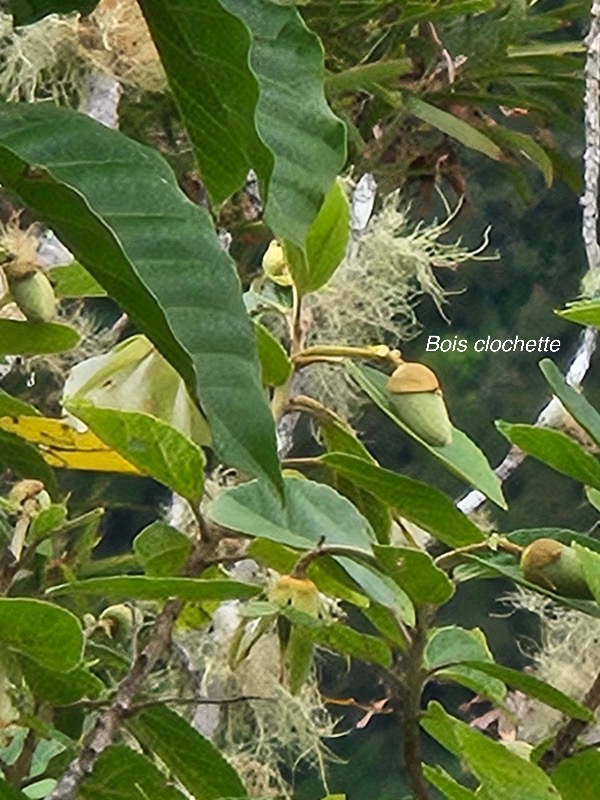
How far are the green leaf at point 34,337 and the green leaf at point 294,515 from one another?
122 millimetres

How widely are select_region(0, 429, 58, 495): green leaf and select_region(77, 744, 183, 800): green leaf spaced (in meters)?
0.12

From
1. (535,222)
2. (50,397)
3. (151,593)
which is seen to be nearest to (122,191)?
(151,593)

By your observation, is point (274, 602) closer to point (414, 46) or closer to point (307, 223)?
point (307, 223)

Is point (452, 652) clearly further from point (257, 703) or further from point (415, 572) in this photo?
point (257, 703)

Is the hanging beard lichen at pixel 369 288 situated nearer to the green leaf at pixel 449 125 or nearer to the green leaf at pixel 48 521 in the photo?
the green leaf at pixel 449 125

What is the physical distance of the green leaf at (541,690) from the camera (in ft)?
1.59

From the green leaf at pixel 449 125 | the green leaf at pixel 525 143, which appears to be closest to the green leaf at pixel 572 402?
the green leaf at pixel 449 125

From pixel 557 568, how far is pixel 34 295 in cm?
Answer: 22

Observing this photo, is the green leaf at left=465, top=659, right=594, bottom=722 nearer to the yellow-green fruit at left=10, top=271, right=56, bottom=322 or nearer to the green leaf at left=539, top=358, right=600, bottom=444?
the green leaf at left=539, top=358, right=600, bottom=444

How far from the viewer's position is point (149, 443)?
46 cm

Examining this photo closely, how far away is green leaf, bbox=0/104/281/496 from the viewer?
31 centimetres

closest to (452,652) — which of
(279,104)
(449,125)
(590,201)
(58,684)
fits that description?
(58,684)

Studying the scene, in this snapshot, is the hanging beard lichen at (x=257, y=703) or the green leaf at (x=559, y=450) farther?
the hanging beard lichen at (x=257, y=703)

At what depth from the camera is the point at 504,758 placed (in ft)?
1.51
